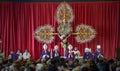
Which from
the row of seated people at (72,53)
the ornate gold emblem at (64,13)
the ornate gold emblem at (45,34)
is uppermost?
the ornate gold emblem at (64,13)

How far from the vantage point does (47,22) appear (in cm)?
1905

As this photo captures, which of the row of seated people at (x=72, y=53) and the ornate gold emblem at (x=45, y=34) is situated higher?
the ornate gold emblem at (x=45, y=34)

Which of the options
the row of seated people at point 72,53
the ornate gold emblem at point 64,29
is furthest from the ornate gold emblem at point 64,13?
the row of seated people at point 72,53

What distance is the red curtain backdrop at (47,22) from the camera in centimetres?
1867

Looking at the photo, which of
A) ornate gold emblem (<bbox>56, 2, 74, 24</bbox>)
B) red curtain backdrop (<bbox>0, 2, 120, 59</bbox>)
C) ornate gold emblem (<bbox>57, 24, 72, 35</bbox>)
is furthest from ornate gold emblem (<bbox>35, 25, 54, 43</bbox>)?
ornate gold emblem (<bbox>56, 2, 74, 24</bbox>)

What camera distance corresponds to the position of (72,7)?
18.9 m

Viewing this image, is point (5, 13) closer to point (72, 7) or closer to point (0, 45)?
point (0, 45)

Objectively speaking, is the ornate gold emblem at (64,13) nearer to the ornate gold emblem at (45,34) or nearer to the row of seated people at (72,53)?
the ornate gold emblem at (45,34)

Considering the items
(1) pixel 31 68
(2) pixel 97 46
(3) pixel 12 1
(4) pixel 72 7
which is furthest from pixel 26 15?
(1) pixel 31 68

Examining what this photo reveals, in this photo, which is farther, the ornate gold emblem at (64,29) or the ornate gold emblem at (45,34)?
the ornate gold emblem at (45,34)

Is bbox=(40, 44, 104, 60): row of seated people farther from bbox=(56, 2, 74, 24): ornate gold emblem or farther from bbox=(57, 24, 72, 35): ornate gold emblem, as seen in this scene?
bbox=(56, 2, 74, 24): ornate gold emblem

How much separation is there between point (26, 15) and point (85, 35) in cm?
360

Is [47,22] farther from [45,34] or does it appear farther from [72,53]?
[72,53]

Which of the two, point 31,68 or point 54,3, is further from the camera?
point 54,3
